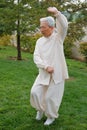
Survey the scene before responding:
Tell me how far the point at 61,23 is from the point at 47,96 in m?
1.13

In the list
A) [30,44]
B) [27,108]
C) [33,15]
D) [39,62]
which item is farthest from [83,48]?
[39,62]

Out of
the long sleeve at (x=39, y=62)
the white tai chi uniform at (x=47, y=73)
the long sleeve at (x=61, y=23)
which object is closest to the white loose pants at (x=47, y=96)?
the white tai chi uniform at (x=47, y=73)

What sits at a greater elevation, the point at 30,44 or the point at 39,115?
the point at 39,115

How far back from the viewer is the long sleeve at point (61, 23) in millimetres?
4969

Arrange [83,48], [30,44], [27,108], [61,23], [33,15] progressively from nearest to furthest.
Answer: [61,23]
[27,108]
[33,15]
[83,48]
[30,44]

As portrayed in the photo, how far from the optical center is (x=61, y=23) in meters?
5.00

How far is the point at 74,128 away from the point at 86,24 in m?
7.31

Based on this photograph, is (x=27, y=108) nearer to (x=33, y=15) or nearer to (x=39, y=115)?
(x=39, y=115)

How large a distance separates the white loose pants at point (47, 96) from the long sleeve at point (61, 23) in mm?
766

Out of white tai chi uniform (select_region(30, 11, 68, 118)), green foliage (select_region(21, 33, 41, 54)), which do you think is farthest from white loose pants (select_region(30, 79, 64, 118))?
green foliage (select_region(21, 33, 41, 54))

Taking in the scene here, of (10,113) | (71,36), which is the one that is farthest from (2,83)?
(71,36)

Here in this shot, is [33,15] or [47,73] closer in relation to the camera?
[47,73]

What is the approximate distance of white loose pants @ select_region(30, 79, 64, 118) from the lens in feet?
17.1

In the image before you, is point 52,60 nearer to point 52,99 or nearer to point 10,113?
point 52,99
